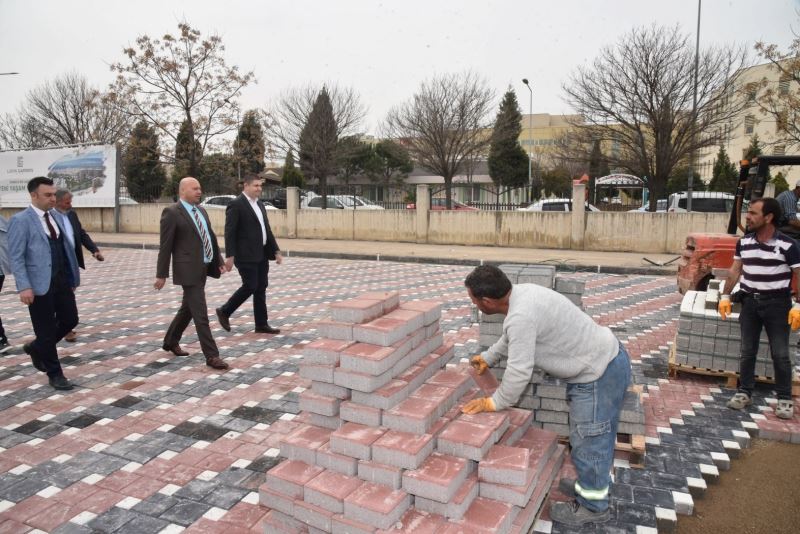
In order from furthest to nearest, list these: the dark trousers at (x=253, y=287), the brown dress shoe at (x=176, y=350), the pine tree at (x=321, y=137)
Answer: the pine tree at (x=321, y=137) < the dark trousers at (x=253, y=287) < the brown dress shoe at (x=176, y=350)

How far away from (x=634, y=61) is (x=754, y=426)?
18.7 meters

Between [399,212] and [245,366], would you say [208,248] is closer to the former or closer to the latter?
[245,366]

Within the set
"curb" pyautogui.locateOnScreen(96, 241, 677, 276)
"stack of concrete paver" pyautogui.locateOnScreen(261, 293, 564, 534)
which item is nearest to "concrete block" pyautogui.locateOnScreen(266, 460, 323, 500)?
"stack of concrete paver" pyautogui.locateOnScreen(261, 293, 564, 534)

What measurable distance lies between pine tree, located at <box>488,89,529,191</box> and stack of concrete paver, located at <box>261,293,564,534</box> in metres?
35.6

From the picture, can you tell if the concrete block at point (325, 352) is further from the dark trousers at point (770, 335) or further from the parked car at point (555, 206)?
→ the parked car at point (555, 206)

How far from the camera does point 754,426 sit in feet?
14.7

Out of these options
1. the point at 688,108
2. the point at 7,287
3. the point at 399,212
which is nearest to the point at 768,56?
the point at 688,108

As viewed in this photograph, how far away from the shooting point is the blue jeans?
3.12 meters

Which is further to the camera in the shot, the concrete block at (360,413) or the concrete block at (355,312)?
the concrete block at (355,312)

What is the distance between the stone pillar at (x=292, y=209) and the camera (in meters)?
21.4

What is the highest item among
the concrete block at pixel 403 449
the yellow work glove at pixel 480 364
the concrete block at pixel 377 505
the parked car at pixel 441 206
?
the parked car at pixel 441 206

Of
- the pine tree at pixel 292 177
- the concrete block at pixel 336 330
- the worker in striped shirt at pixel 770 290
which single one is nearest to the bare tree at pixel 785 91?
the worker in striped shirt at pixel 770 290

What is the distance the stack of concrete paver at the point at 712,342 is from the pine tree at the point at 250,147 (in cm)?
2189

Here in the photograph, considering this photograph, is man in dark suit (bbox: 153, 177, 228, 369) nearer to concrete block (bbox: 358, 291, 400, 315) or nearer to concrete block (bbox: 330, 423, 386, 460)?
concrete block (bbox: 358, 291, 400, 315)
